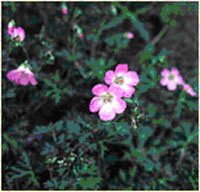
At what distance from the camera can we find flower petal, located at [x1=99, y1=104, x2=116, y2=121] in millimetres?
1722

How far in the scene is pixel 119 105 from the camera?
1.69m

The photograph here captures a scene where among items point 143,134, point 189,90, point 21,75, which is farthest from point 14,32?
point 189,90

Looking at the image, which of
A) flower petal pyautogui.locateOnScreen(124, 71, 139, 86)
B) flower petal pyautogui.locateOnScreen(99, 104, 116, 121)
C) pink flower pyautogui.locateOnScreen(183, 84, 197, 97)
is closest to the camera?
flower petal pyautogui.locateOnScreen(99, 104, 116, 121)

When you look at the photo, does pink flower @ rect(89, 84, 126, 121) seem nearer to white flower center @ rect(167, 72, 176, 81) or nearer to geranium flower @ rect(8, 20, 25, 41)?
geranium flower @ rect(8, 20, 25, 41)

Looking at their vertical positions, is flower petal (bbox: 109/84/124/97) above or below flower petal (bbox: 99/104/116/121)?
above

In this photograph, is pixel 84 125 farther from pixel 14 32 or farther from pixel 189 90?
pixel 189 90

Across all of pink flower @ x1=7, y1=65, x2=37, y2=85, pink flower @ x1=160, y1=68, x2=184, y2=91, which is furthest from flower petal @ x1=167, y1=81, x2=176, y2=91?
pink flower @ x1=7, y1=65, x2=37, y2=85

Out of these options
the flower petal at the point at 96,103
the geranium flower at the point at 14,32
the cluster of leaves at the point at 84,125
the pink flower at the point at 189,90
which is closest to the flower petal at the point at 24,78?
the cluster of leaves at the point at 84,125

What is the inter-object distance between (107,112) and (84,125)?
1.55 feet

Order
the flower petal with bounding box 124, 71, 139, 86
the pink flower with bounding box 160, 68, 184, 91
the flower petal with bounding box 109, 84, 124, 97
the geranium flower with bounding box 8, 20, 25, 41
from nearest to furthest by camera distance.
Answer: the flower petal with bounding box 109, 84, 124, 97 < the flower petal with bounding box 124, 71, 139, 86 < the geranium flower with bounding box 8, 20, 25, 41 < the pink flower with bounding box 160, 68, 184, 91

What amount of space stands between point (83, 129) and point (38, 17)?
181 cm

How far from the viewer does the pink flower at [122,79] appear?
1.72 meters

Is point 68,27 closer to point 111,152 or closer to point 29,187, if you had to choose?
point 111,152

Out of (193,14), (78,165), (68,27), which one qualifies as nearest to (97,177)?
(78,165)
